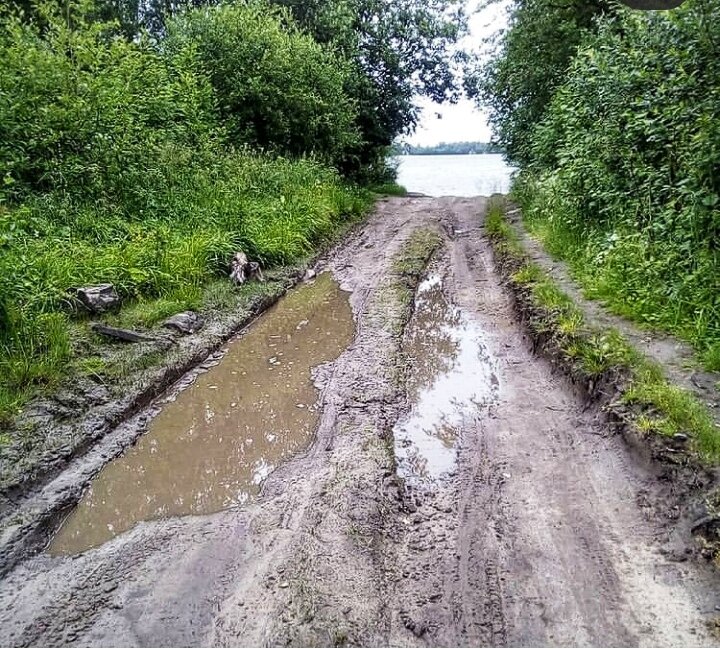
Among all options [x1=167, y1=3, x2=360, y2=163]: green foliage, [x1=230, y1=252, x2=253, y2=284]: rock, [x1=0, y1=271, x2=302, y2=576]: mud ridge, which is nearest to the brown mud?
[x1=0, y1=271, x2=302, y2=576]: mud ridge

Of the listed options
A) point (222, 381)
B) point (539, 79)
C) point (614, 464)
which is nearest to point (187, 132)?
point (222, 381)

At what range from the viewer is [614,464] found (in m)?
3.41

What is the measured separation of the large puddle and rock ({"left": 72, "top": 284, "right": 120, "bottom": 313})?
3.91 ft

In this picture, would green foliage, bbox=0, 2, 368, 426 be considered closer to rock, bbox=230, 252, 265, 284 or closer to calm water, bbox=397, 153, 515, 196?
rock, bbox=230, 252, 265, 284

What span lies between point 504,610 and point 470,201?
13.7 meters

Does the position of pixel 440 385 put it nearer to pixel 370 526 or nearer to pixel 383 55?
pixel 370 526

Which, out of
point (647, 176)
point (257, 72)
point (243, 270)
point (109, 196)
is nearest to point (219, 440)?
point (243, 270)

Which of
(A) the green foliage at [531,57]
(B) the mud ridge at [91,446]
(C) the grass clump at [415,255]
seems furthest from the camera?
(A) the green foliage at [531,57]

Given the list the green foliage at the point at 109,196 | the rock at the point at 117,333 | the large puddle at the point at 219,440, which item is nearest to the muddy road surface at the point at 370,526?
the large puddle at the point at 219,440

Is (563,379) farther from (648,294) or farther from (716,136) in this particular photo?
(716,136)

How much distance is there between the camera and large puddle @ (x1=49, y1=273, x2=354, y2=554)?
10.6ft

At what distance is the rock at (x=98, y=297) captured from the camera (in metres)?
5.21

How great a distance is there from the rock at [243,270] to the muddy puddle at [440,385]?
209cm

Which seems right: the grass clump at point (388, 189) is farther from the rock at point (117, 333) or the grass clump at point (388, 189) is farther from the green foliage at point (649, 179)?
the rock at point (117, 333)
